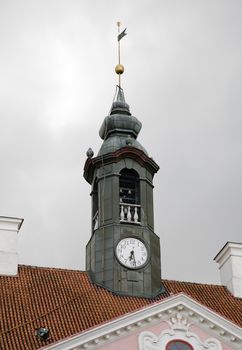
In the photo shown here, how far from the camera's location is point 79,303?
35.9m

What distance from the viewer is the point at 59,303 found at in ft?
117

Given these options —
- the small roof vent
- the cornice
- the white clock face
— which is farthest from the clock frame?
the small roof vent

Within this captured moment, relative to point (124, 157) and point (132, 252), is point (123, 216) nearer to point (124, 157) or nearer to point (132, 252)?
point (132, 252)

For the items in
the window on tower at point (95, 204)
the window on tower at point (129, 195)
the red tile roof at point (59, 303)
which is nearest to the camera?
the red tile roof at point (59, 303)

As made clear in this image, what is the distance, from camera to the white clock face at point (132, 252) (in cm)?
3819

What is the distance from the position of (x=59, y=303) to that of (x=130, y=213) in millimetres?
6238

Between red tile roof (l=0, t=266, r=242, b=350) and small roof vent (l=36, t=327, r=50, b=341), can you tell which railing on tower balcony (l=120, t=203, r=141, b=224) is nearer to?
red tile roof (l=0, t=266, r=242, b=350)

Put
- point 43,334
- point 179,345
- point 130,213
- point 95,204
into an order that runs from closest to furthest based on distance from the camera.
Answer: point 43,334, point 179,345, point 130,213, point 95,204

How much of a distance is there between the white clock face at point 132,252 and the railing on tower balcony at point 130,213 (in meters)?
1.07

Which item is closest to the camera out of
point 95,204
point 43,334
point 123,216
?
point 43,334

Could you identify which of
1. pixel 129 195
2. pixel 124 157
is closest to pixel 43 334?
pixel 129 195

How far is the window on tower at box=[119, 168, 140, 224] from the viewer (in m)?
39.7

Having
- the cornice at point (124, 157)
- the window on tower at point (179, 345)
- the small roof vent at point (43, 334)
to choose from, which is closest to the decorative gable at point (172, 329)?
the window on tower at point (179, 345)

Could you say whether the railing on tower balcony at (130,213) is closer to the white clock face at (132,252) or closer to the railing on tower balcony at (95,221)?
the white clock face at (132,252)
